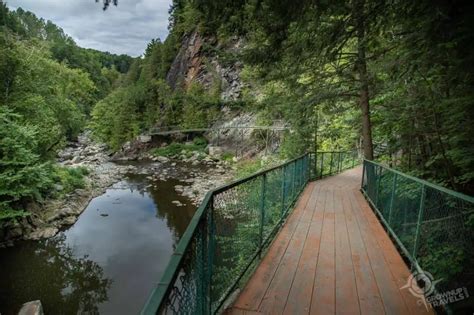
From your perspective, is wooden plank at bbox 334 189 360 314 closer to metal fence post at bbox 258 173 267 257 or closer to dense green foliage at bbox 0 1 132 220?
metal fence post at bbox 258 173 267 257

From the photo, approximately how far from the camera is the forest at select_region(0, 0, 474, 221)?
302 cm

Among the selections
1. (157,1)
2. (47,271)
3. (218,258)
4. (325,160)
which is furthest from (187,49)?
(218,258)

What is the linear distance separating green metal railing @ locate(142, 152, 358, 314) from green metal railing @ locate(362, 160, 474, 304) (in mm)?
1845

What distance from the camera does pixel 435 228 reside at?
3.17 metres

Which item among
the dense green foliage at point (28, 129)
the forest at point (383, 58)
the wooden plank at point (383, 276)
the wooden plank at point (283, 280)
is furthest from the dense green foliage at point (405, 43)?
the dense green foliage at point (28, 129)

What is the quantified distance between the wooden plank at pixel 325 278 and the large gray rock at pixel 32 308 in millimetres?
6571

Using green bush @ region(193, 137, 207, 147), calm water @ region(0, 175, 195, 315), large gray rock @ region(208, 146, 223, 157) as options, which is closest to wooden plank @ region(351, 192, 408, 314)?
calm water @ region(0, 175, 195, 315)

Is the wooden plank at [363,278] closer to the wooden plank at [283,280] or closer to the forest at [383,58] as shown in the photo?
the wooden plank at [283,280]

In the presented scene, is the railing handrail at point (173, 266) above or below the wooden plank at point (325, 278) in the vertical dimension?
above

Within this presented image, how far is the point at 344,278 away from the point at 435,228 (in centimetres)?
111

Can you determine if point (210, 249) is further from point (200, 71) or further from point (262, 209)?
point (200, 71)

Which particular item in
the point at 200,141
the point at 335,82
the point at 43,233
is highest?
the point at 335,82

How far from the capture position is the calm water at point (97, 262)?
780cm

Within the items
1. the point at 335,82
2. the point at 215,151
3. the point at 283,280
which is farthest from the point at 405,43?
the point at 215,151
